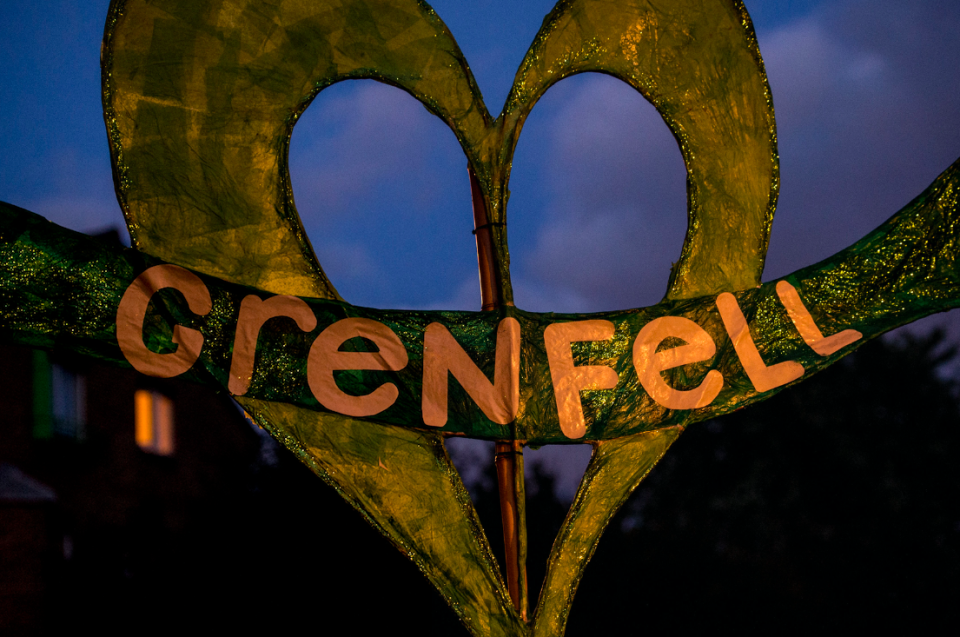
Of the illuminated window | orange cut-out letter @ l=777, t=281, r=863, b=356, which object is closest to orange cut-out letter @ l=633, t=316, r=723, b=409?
orange cut-out letter @ l=777, t=281, r=863, b=356

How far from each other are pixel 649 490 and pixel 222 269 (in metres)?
12.9

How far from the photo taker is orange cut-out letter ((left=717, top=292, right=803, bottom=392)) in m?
2.84

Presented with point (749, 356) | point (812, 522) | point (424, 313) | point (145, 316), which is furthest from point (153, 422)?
point (812, 522)

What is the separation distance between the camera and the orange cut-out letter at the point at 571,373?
8.86 ft

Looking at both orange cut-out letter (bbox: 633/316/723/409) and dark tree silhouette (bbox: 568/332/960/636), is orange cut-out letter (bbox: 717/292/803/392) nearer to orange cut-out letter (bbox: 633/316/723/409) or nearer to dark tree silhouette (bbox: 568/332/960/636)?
orange cut-out letter (bbox: 633/316/723/409)

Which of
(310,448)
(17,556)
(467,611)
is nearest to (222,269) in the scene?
(310,448)

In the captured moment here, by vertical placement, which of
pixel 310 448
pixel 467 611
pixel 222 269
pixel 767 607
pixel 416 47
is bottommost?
pixel 767 607

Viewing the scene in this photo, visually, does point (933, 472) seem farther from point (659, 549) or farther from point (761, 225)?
point (761, 225)

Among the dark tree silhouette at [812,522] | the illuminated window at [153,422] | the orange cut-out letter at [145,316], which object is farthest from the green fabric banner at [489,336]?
the dark tree silhouette at [812,522]

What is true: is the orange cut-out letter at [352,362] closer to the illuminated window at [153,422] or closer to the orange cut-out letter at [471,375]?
the orange cut-out letter at [471,375]

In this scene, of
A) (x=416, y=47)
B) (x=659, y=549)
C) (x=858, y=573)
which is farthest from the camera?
(x=659, y=549)

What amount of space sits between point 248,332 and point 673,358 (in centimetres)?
137

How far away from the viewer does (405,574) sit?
736 cm

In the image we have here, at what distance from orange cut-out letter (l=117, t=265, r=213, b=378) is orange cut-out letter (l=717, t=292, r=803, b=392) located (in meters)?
1.65
